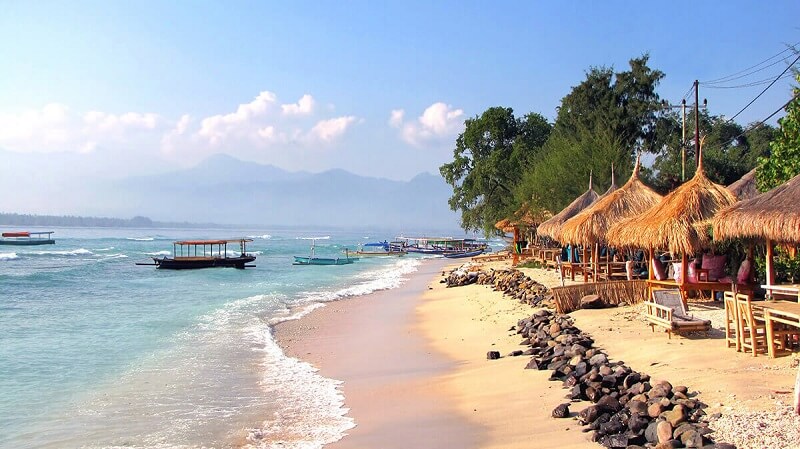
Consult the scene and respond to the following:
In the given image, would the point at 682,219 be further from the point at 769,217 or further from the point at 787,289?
the point at 769,217

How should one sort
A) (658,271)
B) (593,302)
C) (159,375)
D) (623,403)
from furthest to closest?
1. (658,271)
2. (593,302)
3. (159,375)
4. (623,403)

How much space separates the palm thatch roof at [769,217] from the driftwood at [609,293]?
3593 mm

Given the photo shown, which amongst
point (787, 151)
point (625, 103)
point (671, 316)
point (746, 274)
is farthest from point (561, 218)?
point (625, 103)

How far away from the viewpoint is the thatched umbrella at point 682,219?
11297 millimetres

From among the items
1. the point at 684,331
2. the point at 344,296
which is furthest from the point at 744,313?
the point at 344,296

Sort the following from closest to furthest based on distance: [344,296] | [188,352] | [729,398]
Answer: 1. [729,398]
2. [188,352]
3. [344,296]

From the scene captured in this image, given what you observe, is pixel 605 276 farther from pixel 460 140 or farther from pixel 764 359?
pixel 460 140

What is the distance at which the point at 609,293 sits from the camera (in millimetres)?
12945

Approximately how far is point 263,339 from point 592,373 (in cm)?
841

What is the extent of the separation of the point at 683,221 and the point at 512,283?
872 cm

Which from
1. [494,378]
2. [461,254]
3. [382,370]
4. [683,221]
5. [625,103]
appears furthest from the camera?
[461,254]

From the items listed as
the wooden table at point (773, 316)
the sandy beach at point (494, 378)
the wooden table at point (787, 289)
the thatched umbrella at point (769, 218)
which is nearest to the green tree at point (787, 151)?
the sandy beach at point (494, 378)

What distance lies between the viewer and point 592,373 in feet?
25.7

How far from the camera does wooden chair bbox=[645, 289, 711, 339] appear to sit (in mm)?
9148
